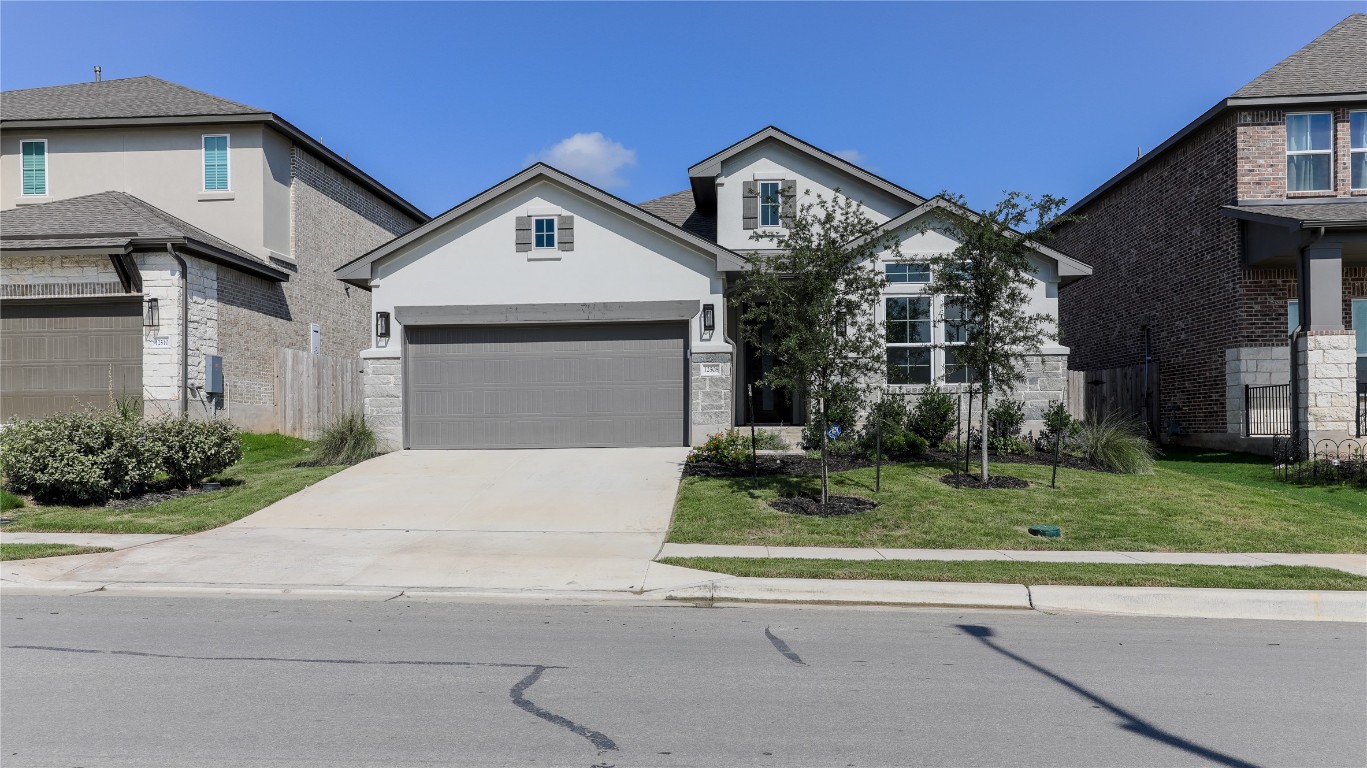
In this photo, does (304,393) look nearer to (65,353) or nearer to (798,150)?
(65,353)

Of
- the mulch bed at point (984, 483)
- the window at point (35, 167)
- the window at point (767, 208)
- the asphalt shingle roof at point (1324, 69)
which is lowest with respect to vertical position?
the mulch bed at point (984, 483)

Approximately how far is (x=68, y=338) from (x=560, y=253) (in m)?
10.4

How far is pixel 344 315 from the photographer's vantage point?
25.9 meters

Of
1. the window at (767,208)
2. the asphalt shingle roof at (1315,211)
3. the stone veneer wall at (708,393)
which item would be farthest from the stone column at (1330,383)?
the window at (767,208)

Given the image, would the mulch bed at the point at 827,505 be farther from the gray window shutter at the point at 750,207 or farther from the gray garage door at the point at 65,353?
the gray garage door at the point at 65,353

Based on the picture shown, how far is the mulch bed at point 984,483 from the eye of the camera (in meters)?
13.4

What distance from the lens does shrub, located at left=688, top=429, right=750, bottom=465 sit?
49.4 feet

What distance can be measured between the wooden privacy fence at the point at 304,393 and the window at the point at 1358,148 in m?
22.3

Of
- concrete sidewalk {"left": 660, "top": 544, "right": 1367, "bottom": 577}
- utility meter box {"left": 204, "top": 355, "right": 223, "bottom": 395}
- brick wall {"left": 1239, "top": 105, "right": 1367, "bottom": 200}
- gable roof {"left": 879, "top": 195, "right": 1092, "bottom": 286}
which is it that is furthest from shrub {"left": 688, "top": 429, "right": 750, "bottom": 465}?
brick wall {"left": 1239, "top": 105, "right": 1367, "bottom": 200}

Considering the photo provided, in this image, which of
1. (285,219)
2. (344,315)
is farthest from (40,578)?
(344,315)

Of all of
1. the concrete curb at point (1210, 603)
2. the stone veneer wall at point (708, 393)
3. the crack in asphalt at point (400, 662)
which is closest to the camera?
the crack in asphalt at point (400, 662)

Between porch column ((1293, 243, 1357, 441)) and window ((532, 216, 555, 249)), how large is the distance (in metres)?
14.0

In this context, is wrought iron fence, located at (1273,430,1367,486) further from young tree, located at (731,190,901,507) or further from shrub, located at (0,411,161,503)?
shrub, located at (0,411,161,503)

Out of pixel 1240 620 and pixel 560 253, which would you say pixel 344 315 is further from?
pixel 1240 620
